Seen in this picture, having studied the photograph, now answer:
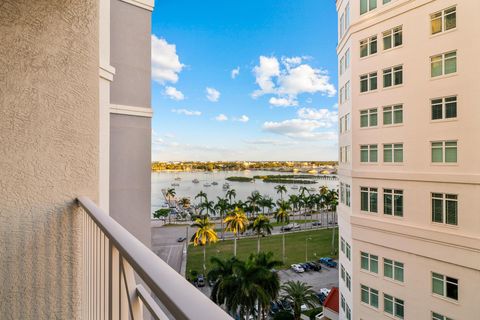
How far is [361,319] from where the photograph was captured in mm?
11109

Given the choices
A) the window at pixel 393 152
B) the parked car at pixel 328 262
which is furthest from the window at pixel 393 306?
the parked car at pixel 328 262

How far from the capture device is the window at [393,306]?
33.2ft

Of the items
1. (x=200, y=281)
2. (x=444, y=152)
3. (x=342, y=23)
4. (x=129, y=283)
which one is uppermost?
(x=342, y=23)

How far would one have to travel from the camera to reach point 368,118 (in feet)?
36.8

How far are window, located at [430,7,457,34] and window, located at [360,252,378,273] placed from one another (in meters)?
8.53

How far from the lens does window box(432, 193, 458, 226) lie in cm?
891

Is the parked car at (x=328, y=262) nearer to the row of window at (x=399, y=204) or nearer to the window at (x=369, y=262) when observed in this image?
the window at (x=369, y=262)

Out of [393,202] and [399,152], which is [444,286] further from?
[399,152]

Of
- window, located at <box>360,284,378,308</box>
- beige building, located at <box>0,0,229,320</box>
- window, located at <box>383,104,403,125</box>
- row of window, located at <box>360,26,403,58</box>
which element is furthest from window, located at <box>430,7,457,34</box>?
beige building, located at <box>0,0,229,320</box>

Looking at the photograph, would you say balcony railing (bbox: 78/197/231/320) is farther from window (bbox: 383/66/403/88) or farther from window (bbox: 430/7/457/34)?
window (bbox: 430/7/457/34)

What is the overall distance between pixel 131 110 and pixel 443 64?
9974 millimetres

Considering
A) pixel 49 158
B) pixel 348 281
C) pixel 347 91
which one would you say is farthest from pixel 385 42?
pixel 49 158

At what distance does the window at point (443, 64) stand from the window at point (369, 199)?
466 centimetres

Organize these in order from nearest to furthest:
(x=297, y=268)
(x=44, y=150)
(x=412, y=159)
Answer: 1. (x=44, y=150)
2. (x=412, y=159)
3. (x=297, y=268)
